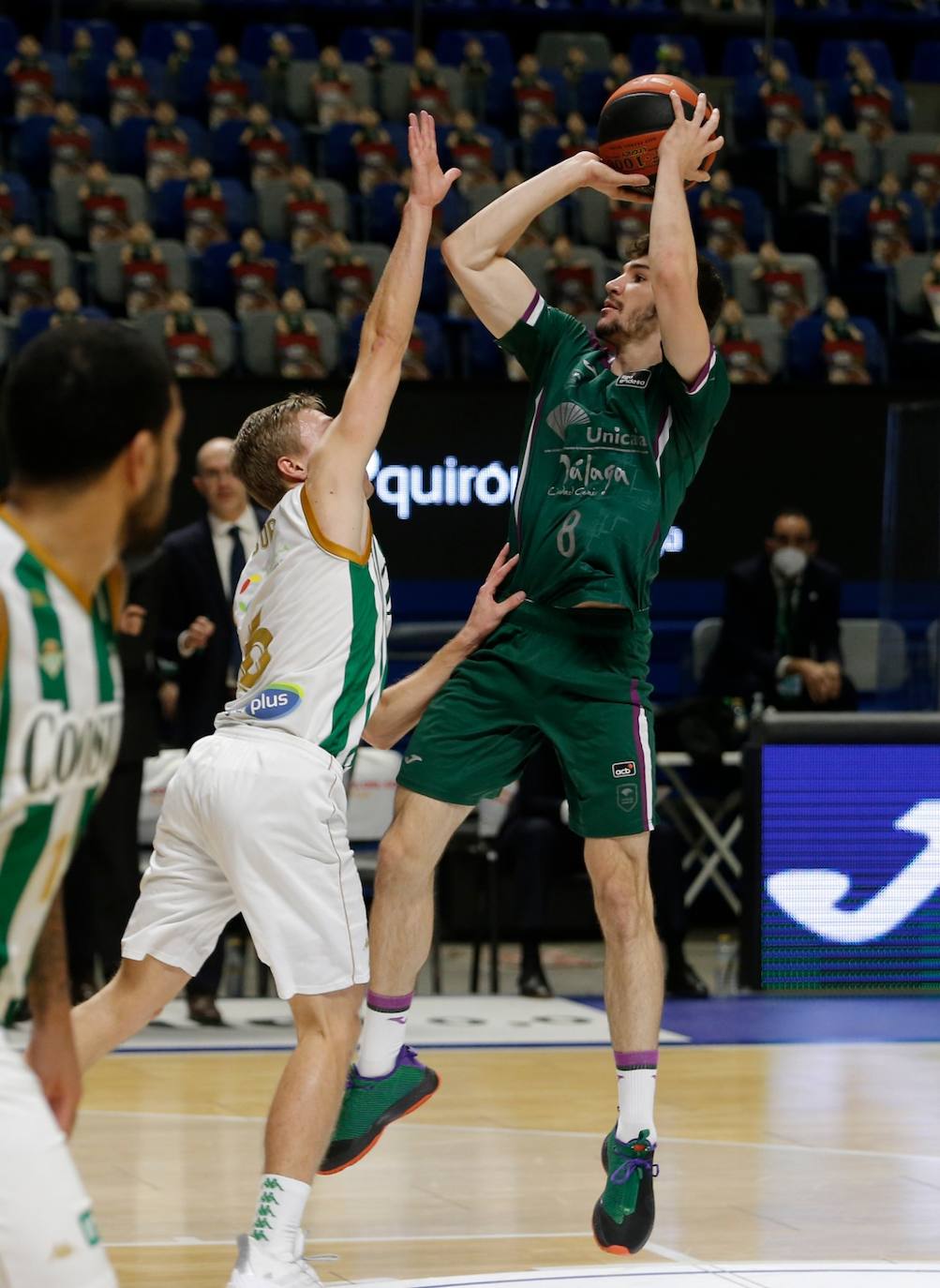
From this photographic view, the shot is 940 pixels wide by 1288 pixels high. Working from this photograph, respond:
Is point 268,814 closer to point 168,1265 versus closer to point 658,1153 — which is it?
point 168,1265

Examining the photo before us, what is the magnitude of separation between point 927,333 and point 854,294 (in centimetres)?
92

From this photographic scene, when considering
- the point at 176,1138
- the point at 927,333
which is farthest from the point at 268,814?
the point at 927,333

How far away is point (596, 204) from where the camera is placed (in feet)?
49.2

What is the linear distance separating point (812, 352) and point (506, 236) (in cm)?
885

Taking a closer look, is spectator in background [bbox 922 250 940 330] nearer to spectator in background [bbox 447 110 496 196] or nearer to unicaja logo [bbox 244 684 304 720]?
spectator in background [bbox 447 110 496 196]

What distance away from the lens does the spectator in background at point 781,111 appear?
16.5 m

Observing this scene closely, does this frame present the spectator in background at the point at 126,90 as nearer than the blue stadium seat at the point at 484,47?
Yes

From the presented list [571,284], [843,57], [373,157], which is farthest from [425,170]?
[843,57]

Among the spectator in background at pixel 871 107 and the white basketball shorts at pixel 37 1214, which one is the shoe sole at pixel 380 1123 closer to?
the white basketball shorts at pixel 37 1214

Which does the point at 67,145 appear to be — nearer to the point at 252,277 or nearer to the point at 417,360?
the point at 252,277

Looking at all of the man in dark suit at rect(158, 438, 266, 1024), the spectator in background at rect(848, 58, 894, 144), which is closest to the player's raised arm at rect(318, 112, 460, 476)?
the man in dark suit at rect(158, 438, 266, 1024)

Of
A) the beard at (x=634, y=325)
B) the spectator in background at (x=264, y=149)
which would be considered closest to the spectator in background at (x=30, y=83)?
the spectator in background at (x=264, y=149)

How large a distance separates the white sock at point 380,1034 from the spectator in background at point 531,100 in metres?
11.7

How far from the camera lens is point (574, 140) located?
15125 millimetres
